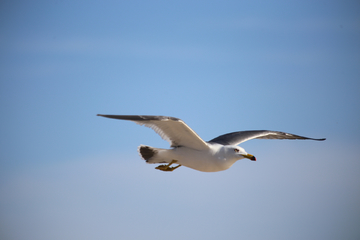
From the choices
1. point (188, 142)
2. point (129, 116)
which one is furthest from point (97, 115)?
point (188, 142)

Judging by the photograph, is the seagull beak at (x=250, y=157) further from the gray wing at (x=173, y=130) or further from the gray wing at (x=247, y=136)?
the gray wing at (x=247, y=136)

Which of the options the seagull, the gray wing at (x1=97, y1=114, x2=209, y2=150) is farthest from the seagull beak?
the gray wing at (x1=97, y1=114, x2=209, y2=150)

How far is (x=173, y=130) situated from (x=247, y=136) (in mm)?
2779

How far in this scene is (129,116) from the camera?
7086 mm

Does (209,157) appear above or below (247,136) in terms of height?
below

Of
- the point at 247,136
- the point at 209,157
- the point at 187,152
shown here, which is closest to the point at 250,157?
the point at 209,157

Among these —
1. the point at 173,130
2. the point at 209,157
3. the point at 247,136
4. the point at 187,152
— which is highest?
the point at 247,136

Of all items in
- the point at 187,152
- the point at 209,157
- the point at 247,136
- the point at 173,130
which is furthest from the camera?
the point at 247,136

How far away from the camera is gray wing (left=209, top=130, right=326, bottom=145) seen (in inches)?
379

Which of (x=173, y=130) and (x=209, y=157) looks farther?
(x=209, y=157)

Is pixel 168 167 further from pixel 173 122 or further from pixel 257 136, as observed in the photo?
pixel 257 136

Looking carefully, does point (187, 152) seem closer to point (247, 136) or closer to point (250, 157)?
point (250, 157)

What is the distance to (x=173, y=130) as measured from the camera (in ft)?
26.4

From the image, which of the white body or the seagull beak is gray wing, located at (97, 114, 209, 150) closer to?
the white body
